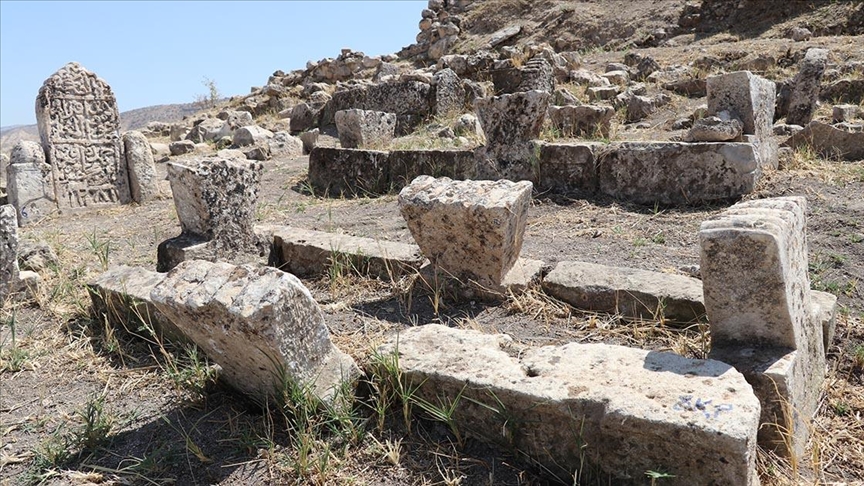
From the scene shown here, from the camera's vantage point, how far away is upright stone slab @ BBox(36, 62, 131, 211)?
7.77 metres

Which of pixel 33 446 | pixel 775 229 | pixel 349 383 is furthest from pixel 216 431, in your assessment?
pixel 775 229

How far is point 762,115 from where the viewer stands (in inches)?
258

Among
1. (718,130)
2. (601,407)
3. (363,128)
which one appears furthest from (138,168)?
(601,407)

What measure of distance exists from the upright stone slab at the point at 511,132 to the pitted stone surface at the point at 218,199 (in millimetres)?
2655

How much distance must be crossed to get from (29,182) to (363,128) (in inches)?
161

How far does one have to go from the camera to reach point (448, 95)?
11328 mm

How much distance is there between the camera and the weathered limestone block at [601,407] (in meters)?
2.20

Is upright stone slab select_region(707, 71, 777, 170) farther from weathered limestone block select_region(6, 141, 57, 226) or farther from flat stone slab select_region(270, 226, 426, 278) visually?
weathered limestone block select_region(6, 141, 57, 226)

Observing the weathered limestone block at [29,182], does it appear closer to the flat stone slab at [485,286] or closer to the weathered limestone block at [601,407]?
the flat stone slab at [485,286]

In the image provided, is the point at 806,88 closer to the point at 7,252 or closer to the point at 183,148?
the point at 7,252

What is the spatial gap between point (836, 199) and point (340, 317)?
4120 millimetres

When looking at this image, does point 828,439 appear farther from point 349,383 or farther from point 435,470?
point 349,383

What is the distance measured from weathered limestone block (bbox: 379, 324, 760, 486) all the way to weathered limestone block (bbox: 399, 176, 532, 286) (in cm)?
110

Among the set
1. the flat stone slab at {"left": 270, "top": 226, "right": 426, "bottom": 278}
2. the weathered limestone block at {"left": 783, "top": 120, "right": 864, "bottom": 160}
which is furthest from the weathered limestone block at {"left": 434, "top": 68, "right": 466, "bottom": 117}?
the flat stone slab at {"left": 270, "top": 226, "right": 426, "bottom": 278}
